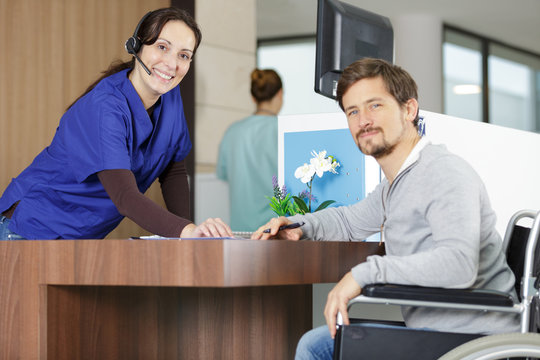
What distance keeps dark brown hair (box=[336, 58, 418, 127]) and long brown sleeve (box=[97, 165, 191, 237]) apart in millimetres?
447

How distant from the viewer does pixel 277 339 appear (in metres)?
1.98

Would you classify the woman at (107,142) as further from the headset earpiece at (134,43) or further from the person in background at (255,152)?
the person in background at (255,152)

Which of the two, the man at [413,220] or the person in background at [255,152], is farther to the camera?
the person in background at [255,152]

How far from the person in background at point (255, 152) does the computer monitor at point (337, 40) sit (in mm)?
1320

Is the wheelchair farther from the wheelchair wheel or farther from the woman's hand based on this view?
the woman's hand

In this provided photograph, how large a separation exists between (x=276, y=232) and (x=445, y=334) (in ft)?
1.44

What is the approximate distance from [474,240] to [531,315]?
0.56 feet

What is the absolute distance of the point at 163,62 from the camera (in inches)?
71.2

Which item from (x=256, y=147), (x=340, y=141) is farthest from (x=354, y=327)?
(x=256, y=147)

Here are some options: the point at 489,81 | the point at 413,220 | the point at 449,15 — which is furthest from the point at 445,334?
the point at 489,81

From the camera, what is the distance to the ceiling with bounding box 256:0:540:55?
22.7 ft

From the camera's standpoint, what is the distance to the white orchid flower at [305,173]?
2.23 m

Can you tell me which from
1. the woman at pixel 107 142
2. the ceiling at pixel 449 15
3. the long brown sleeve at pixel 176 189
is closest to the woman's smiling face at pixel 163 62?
the woman at pixel 107 142

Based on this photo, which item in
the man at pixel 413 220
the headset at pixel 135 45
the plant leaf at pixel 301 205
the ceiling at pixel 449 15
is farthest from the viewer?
the ceiling at pixel 449 15
